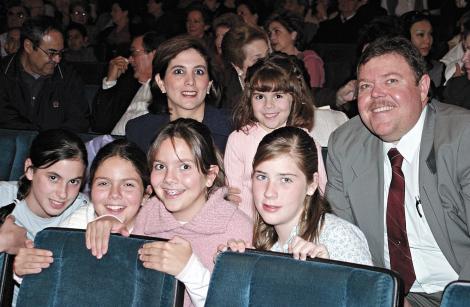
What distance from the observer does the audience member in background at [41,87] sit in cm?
513

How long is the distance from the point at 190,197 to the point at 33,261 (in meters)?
0.65

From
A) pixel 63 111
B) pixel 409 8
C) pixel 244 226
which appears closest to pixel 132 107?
pixel 63 111

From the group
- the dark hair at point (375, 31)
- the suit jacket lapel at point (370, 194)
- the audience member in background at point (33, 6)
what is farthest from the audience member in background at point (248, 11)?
the suit jacket lapel at point (370, 194)

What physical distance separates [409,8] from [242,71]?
13.0ft

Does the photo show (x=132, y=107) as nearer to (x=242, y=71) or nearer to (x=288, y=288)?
(x=242, y=71)

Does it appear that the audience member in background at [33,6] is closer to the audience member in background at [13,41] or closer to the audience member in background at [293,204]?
the audience member in background at [13,41]

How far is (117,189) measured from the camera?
2.95 m

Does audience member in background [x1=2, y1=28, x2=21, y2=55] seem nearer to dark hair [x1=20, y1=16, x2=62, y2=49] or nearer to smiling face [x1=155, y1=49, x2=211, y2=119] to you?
dark hair [x1=20, y1=16, x2=62, y2=49]

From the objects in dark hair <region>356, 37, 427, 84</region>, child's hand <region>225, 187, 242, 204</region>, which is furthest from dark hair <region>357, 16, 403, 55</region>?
dark hair <region>356, 37, 427, 84</region>

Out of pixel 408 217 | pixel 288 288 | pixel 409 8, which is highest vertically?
pixel 409 8

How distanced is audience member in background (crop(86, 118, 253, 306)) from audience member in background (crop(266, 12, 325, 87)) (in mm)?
2729

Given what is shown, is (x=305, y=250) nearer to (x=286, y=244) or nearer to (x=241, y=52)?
(x=286, y=244)

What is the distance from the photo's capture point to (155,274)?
222 cm

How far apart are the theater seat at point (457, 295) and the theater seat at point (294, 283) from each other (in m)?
0.12
